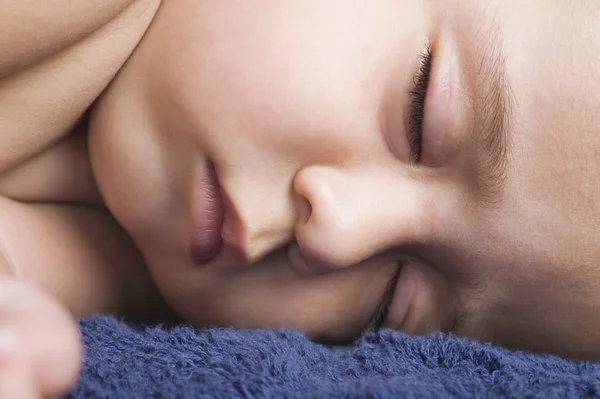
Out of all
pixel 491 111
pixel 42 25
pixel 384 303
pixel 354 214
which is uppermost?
pixel 42 25

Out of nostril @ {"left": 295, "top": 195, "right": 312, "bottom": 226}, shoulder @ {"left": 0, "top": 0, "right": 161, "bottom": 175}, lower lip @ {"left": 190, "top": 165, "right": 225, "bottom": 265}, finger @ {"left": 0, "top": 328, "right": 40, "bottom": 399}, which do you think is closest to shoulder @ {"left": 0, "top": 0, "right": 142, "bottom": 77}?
shoulder @ {"left": 0, "top": 0, "right": 161, "bottom": 175}

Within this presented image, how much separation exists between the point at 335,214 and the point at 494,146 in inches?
8.4

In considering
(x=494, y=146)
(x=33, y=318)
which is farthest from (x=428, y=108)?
(x=33, y=318)

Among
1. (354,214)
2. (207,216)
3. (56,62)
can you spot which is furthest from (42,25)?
(354,214)

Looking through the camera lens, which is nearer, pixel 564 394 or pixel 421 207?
pixel 564 394

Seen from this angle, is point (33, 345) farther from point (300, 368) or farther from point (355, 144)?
point (355, 144)

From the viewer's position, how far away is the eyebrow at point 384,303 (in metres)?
0.96

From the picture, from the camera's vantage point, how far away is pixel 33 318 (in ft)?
1.55

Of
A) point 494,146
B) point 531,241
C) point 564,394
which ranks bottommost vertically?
point 564,394

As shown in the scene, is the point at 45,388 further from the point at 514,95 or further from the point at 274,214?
the point at 514,95

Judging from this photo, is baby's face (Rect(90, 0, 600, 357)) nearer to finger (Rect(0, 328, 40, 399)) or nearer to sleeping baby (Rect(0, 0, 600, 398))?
sleeping baby (Rect(0, 0, 600, 398))

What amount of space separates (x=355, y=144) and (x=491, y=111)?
0.17 metres

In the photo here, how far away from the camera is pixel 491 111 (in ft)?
2.64

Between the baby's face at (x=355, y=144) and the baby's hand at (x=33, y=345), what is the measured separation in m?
0.34
